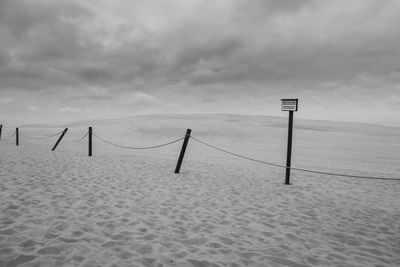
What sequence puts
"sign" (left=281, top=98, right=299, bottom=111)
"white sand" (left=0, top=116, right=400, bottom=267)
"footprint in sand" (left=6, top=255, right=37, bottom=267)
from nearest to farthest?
1. "footprint in sand" (left=6, top=255, right=37, bottom=267)
2. "white sand" (left=0, top=116, right=400, bottom=267)
3. "sign" (left=281, top=98, right=299, bottom=111)

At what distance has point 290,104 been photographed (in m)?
7.89

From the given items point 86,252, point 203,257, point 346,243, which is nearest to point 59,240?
point 86,252

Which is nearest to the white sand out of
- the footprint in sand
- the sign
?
the footprint in sand

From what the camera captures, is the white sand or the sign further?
the sign

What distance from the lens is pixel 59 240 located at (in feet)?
12.2

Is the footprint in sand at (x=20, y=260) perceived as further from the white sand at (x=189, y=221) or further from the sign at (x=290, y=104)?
the sign at (x=290, y=104)

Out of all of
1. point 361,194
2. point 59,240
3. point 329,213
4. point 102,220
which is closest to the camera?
point 59,240

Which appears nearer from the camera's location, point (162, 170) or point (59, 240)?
point (59, 240)

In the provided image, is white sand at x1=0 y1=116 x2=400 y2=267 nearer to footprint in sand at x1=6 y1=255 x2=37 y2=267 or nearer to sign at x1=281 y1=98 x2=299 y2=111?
footprint in sand at x1=6 y1=255 x2=37 y2=267

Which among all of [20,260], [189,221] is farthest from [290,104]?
[20,260]

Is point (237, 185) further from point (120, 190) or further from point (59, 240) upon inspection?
Result: point (59, 240)

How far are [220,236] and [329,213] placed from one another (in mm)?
2887

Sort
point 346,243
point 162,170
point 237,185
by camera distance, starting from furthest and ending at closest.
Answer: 1. point 162,170
2. point 237,185
3. point 346,243

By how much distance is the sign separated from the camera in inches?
306
